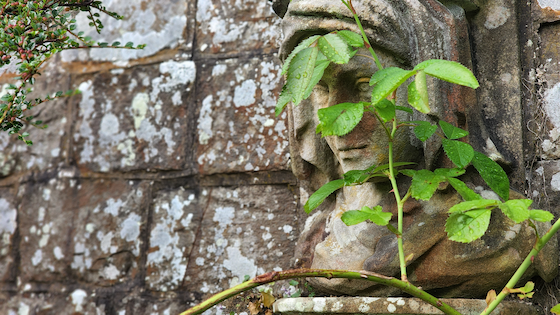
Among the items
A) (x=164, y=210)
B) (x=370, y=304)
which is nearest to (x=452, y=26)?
(x=370, y=304)

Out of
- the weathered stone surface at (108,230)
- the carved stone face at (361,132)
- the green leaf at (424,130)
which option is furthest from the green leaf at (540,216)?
the weathered stone surface at (108,230)

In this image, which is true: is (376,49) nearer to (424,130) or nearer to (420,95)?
(424,130)

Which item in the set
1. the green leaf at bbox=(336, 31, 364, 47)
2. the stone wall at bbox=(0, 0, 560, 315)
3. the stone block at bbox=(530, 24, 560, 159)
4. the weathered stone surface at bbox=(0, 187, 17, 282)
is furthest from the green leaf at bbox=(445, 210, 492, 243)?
the weathered stone surface at bbox=(0, 187, 17, 282)

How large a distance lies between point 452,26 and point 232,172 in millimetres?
842

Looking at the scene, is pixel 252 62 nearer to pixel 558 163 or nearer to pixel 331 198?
pixel 331 198

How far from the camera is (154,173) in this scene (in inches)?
72.7

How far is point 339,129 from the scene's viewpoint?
90 cm

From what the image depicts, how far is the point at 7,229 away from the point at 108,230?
472 mm

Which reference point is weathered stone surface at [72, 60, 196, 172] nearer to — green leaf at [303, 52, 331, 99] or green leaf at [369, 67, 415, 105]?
green leaf at [303, 52, 331, 99]

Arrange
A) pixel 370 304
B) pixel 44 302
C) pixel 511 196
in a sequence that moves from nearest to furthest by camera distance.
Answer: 1. pixel 370 304
2. pixel 511 196
3. pixel 44 302

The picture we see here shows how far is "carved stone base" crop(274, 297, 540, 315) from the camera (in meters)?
0.99

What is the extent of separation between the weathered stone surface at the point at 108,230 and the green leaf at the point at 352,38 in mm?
1099

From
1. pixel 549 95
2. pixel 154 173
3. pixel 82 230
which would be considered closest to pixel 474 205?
pixel 549 95

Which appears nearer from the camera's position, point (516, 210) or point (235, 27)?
point (516, 210)
